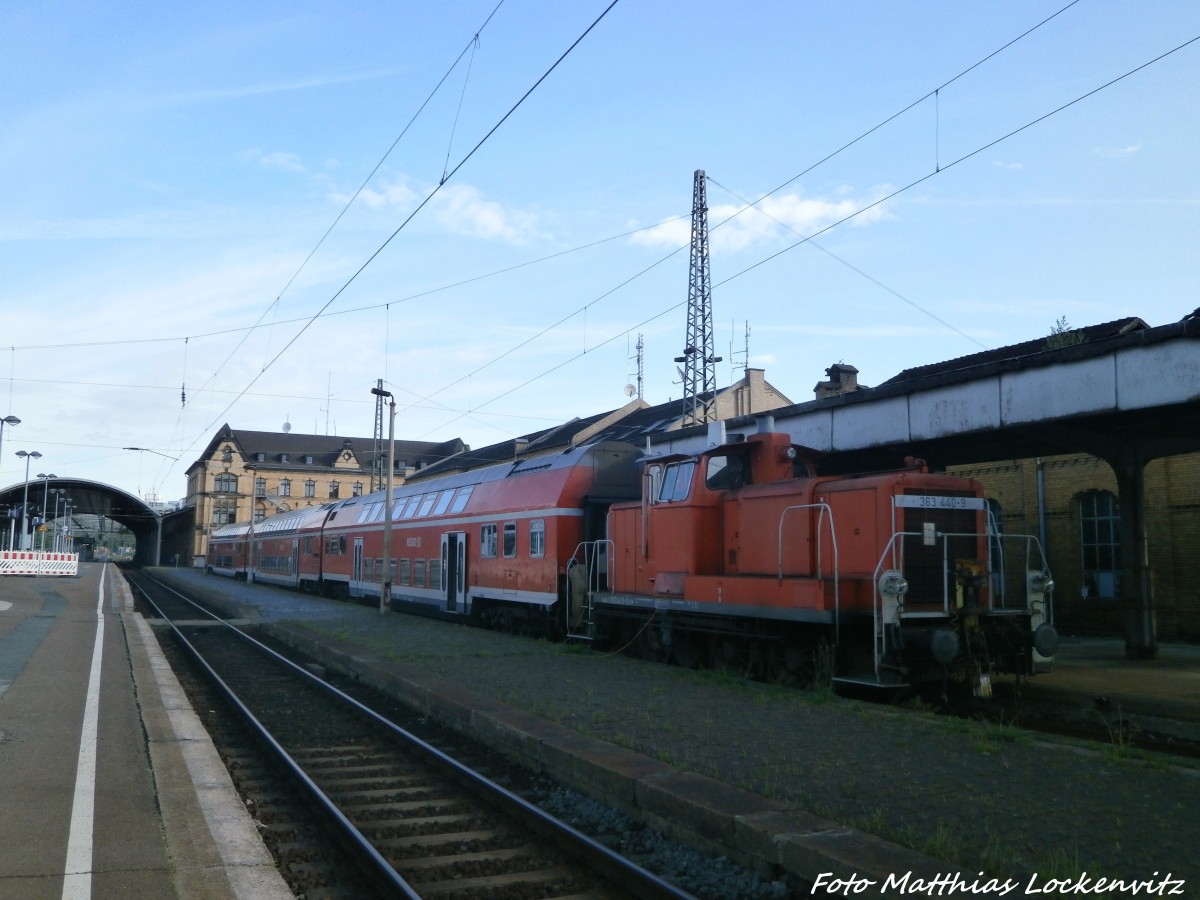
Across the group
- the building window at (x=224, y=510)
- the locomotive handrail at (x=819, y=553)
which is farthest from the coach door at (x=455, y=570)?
the building window at (x=224, y=510)

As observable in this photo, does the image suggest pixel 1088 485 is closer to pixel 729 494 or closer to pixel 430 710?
pixel 729 494

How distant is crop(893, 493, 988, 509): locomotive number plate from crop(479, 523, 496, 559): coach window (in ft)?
38.1

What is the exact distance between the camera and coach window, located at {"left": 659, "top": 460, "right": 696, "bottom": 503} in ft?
44.9

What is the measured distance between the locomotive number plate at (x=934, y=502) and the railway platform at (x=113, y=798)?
7551mm

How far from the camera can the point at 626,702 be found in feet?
33.4

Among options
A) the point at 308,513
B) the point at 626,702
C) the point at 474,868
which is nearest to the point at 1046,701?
the point at 626,702

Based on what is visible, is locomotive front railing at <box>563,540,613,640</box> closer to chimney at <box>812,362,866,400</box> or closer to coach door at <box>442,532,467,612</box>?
coach door at <box>442,532,467,612</box>

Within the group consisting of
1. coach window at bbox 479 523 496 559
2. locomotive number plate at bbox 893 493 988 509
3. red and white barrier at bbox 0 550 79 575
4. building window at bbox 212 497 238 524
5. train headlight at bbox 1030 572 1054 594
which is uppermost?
building window at bbox 212 497 238 524

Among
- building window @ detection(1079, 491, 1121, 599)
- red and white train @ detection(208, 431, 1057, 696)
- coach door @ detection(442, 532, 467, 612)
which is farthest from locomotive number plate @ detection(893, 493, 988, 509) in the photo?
coach door @ detection(442, 532, 467, 612)

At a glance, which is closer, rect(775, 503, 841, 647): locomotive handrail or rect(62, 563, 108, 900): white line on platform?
rect(62, 563, 108, 900): white line on platform

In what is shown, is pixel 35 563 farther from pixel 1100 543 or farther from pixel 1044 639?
pixel 1044 639

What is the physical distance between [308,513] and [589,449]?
25.5 meters

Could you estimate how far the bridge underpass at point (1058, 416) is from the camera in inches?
472

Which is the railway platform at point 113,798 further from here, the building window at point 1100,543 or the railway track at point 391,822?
the building window at point 1100,543
